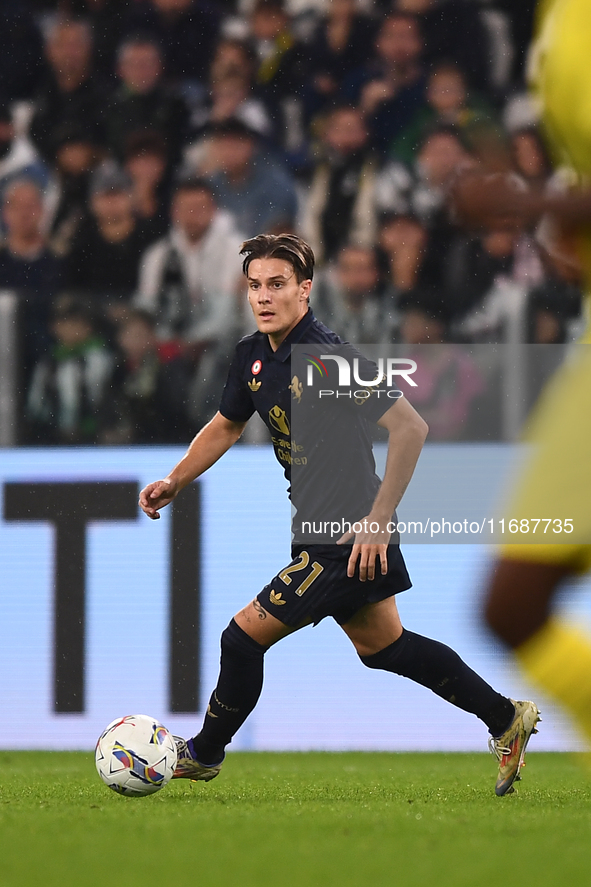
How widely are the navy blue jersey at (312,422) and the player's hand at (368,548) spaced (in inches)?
5.9

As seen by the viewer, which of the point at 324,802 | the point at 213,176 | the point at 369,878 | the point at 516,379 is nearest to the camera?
the point at 369,878

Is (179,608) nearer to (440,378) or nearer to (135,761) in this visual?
(440,378)

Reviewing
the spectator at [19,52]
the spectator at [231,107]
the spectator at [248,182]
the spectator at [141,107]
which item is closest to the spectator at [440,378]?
the spectator at [248,182]

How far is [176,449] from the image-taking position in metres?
6.13

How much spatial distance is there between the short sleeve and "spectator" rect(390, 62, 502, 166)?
9.24 ft

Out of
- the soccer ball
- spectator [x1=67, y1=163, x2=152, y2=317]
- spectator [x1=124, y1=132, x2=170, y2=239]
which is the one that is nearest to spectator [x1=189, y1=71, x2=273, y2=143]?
spectator [x1=124, y1=132, x2=170, y2=239]

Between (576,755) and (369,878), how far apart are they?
0.67 meters

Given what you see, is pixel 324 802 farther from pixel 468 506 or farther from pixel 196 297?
pixel 196 297

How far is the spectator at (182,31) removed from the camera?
23.5 feet

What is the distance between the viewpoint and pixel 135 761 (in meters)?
3.92

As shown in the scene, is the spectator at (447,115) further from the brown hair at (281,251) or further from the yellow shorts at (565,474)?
the yellow shorts at (565,474)

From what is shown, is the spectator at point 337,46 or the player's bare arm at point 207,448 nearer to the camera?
the player's bare arm at point 207,448

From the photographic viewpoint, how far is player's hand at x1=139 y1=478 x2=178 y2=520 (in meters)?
4.25

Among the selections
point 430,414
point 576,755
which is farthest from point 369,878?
point 430,414
